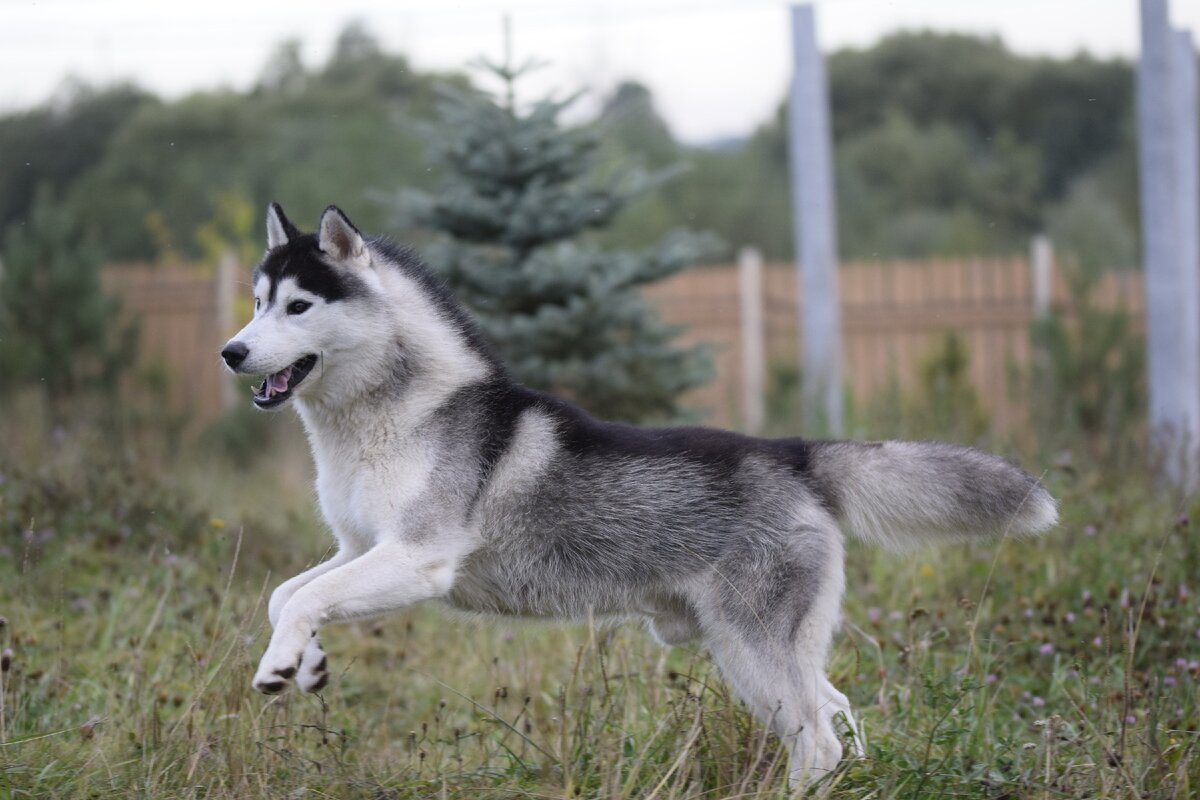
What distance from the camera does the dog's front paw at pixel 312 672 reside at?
3.84 meters

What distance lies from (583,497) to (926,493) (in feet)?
3.67

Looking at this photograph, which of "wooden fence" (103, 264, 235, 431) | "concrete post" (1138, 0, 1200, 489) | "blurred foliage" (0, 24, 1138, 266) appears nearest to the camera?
"concrete post" (1138, 0, 1200, 489)

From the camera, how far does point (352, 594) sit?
Answer: 3830 millimetres

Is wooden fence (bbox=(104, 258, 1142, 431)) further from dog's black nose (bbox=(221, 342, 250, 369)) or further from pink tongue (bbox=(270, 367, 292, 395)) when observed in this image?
dog's black nose (bbox=(221, 342, 250, 369))

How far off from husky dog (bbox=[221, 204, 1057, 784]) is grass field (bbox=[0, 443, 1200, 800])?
0.77 ft

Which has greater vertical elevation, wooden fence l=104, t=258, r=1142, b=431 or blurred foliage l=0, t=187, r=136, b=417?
blurred foliage l=0, t=187, r=136, b=417

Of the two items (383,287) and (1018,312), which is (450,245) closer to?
(383,287)

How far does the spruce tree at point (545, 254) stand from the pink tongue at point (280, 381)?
179 inches

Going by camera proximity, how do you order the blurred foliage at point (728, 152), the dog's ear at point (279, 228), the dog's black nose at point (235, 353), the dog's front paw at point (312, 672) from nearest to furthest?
the dog's front paw at point (312, 672) → the dog's black nose at point (235, 353) → the dog's ear at point (279, 228) → the blurred foliage at point (728, 152)

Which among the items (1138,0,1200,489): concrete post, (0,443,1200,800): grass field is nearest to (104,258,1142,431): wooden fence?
(1138,0,1200,489): concrete post

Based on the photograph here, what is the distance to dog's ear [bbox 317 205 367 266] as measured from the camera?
14.1ft

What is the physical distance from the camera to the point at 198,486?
9.27 meters

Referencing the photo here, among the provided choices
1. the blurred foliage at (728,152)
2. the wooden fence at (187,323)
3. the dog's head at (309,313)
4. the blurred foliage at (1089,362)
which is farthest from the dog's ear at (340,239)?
the blurred foliage at (728,152)

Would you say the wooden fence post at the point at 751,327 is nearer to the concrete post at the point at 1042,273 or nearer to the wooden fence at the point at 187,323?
the concrete post at the point at 1042,273
